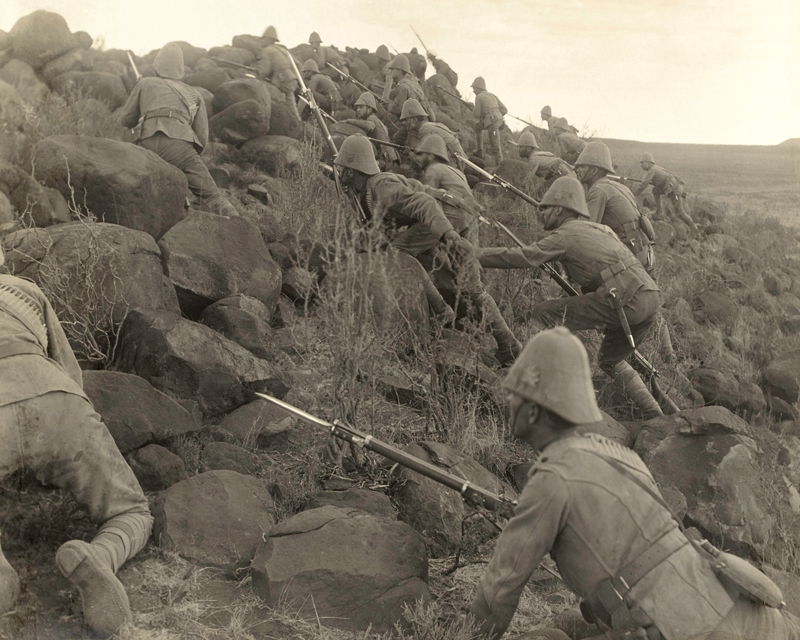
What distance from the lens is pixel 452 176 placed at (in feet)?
27.7

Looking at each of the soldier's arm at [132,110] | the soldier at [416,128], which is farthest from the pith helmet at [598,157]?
the soldier's arm at [132,110]

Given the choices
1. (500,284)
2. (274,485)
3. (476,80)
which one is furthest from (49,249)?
(476,80)

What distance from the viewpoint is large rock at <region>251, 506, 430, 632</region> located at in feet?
10.9

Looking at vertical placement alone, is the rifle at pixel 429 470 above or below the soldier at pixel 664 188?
below

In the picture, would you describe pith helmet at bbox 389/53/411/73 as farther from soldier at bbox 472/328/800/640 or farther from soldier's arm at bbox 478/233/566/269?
soldier at bbox 472/328/800/640

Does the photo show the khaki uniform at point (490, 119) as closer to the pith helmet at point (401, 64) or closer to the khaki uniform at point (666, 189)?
the pith helmet at point (401, 64)

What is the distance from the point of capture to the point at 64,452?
3.21 m

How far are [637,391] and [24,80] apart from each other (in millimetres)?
8027

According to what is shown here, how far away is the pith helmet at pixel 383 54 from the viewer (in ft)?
68.1

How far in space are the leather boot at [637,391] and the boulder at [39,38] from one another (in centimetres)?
824

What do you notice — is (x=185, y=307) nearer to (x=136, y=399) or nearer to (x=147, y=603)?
(x=136, y=399)

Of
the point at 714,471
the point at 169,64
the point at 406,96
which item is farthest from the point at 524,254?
the point at 406,96

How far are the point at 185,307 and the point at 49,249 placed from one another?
1.30 metres

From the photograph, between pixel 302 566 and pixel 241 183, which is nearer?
pixel 302 566
